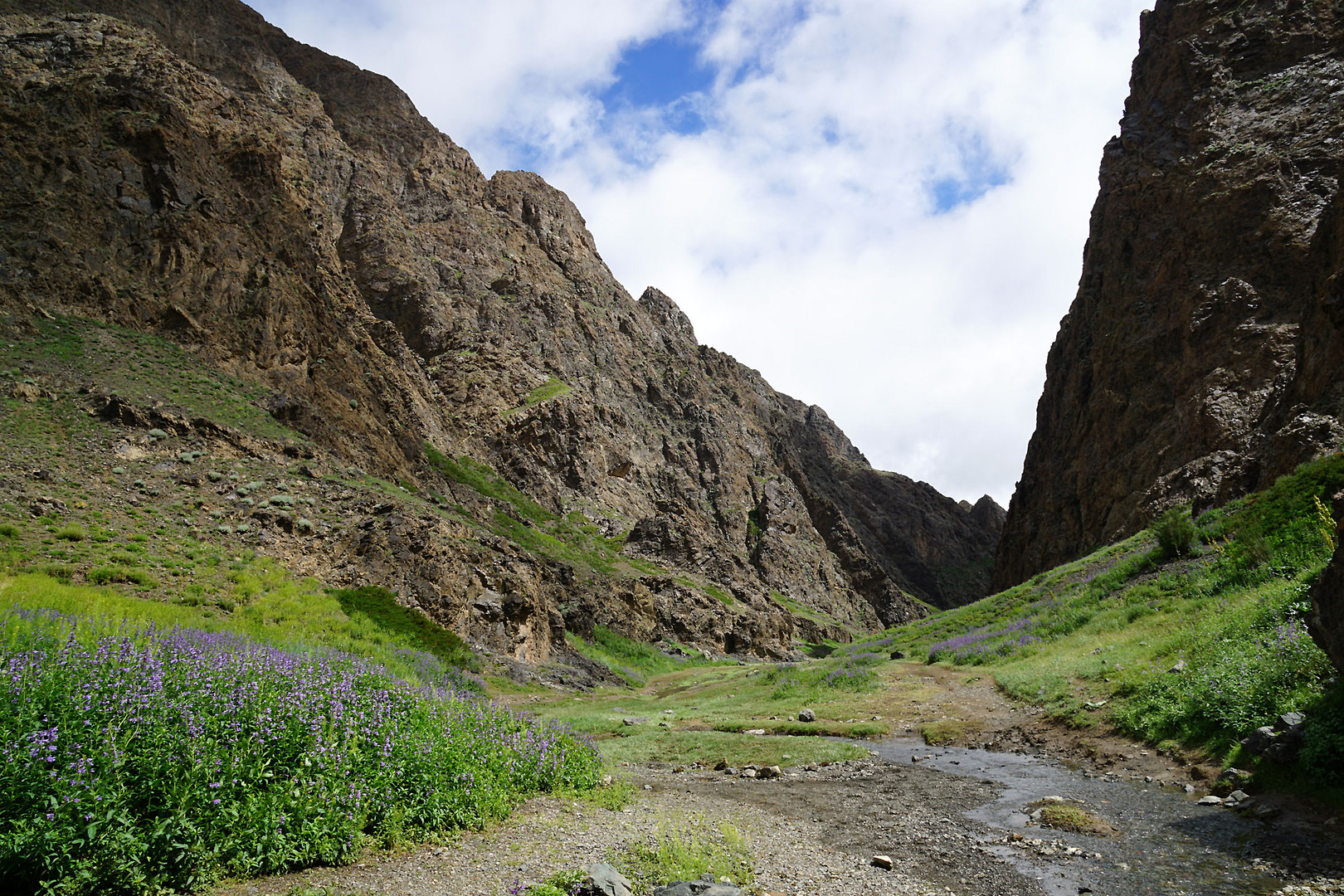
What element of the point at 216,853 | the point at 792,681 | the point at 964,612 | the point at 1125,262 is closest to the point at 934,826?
the point at 216,853

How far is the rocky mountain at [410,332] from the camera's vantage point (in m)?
43.0

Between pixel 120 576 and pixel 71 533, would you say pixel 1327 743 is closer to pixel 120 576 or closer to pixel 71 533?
pixel 120 576

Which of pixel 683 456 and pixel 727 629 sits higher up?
pixel 683 456

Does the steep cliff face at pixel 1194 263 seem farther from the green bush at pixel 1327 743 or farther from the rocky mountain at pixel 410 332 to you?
the rocky mountain at pixel 410 332

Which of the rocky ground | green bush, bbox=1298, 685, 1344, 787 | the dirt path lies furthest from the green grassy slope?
the dirt path

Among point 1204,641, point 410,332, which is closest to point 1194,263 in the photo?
point 1204,641

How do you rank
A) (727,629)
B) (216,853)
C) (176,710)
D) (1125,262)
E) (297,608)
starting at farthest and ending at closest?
(727,629)
(1125,262)
(297,608)
(176,710)
(216,853)

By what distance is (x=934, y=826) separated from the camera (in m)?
9.59

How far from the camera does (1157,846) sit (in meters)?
7.86

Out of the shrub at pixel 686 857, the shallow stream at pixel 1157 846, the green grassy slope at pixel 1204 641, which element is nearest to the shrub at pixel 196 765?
the shrub at pixel 686 857

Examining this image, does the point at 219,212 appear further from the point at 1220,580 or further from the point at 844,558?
the point at 844,558

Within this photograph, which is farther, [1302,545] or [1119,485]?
[1119,485]

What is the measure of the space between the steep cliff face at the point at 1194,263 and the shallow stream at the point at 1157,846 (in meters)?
28.6

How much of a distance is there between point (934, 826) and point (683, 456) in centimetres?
13870
